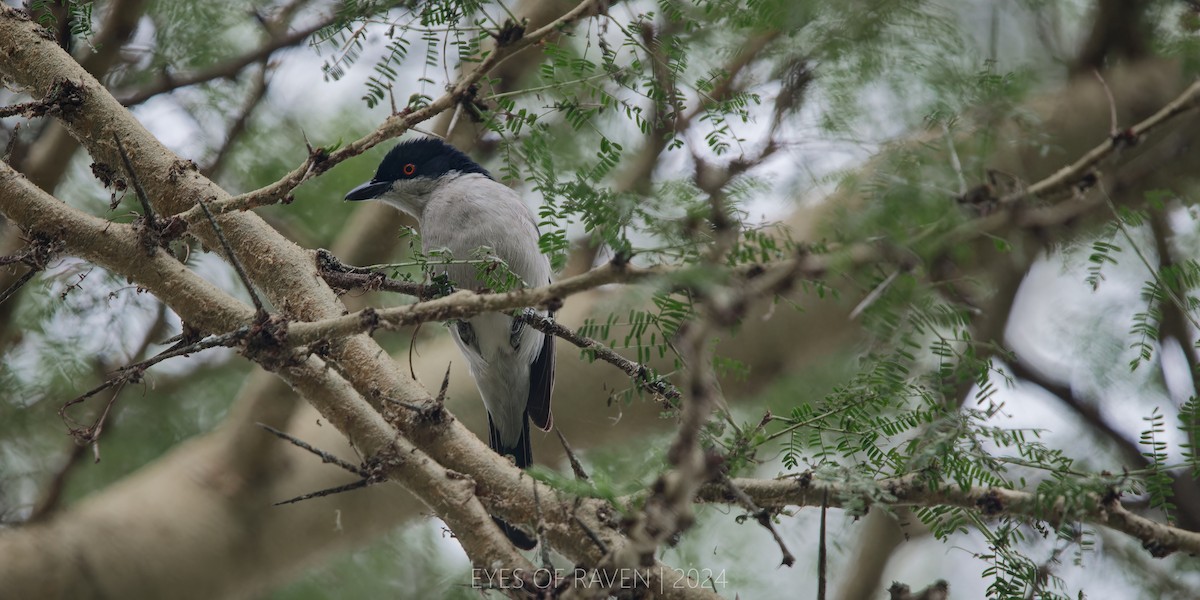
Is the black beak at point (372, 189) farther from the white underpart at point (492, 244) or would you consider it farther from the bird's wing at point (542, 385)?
the bird's wing at point (542, 385)

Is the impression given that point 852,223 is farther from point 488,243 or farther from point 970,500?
point 488,243

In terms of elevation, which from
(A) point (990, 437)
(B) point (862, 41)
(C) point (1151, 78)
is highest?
(C) point (1151, 78)

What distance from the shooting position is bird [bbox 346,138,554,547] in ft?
14.7

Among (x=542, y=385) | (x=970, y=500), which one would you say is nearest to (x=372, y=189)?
(x=542, y=385)

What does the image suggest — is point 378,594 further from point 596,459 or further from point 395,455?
point 395,455

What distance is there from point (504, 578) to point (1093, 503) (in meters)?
1.57

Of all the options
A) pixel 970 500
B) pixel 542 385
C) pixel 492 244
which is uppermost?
pixel 492 244

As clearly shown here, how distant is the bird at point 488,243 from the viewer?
14.7ft

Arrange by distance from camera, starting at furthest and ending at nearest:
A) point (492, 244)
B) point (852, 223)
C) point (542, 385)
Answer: point (542, 385), point (492, 244), point (852, 223)

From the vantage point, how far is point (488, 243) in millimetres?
4375

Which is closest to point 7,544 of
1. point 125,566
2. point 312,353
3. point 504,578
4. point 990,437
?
point 125,566

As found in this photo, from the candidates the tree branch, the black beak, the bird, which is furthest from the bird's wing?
the tree branch

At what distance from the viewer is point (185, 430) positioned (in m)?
6.18

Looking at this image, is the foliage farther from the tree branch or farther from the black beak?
the black beak
